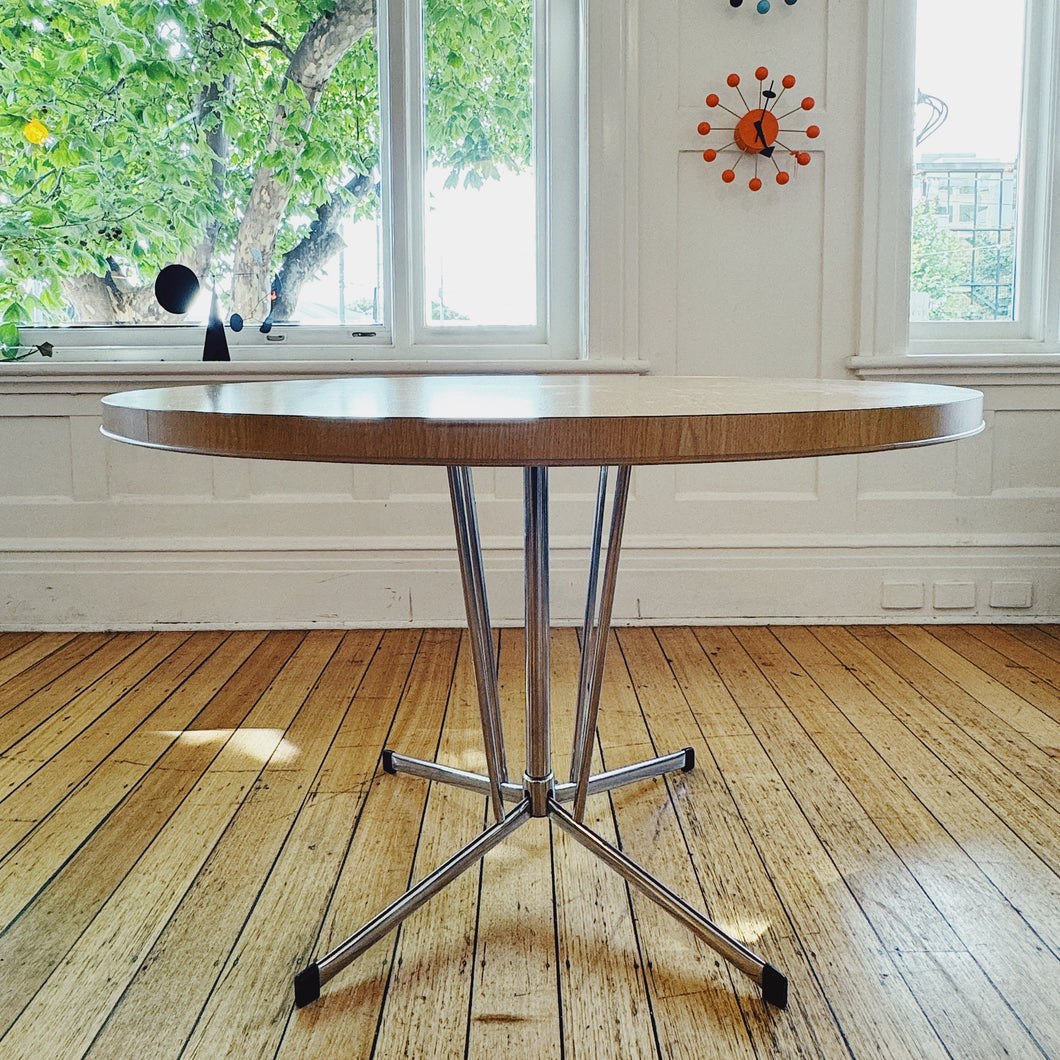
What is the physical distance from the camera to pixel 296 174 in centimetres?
314

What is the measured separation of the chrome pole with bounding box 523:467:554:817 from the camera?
1.39m

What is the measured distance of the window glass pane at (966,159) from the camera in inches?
120

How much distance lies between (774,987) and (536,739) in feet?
1.49

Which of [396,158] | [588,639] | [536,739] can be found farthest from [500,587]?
[536,739]

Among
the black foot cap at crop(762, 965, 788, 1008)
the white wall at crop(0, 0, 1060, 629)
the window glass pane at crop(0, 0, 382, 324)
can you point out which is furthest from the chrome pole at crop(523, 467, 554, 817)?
the window glass pane at crop(0, 0, 382, 324)

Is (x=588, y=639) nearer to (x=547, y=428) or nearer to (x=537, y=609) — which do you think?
(x=537, y=609)

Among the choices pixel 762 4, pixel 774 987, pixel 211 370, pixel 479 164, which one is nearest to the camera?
pixel 774 987

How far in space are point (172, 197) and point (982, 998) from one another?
9.71 feet

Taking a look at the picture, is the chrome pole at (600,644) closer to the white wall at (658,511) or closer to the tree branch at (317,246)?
the white wall at (658,511)

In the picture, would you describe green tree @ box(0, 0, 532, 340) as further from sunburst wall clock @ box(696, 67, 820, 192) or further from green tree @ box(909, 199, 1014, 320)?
green tree @ box(909, 199, 1014, 320)

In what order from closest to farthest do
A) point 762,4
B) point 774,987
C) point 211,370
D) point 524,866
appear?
point 774,987 < point 524,866 < point 762,4 < point 211,370

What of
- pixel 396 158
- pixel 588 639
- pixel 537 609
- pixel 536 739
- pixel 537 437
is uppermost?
pixel 396 158

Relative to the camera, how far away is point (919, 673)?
2.61 meters

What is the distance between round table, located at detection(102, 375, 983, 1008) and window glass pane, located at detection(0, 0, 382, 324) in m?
1.73
